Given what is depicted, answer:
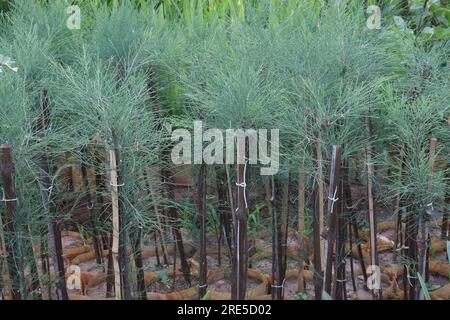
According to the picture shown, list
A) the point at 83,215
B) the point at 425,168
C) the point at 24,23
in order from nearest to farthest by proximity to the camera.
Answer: the point at 425,168 < the point at 24,23 < the point at 83,215

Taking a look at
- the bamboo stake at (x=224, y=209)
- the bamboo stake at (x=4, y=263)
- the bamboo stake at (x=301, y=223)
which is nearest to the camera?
the bamboo stake at (x=4, y=263)

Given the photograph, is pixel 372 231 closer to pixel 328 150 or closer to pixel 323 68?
pixel 328 150

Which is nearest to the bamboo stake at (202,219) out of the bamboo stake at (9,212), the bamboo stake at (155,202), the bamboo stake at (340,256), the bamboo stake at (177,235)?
the bamboo stake at (155,202)

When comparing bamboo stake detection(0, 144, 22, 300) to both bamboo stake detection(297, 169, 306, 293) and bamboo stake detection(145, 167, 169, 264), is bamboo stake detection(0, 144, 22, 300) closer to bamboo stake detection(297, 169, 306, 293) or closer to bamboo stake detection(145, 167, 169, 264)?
bamboo stake detection(145, 167, 169, 264)

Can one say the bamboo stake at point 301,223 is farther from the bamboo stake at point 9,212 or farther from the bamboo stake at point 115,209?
the bamboo stake at point 9,212

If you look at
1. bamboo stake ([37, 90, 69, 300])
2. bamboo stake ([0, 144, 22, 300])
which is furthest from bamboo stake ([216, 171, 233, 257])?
bamboo stake ([0, 144, 22, 300])

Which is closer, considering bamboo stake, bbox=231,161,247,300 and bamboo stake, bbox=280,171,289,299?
bamboo stake, bbox=231,161,247,300

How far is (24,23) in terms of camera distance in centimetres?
258

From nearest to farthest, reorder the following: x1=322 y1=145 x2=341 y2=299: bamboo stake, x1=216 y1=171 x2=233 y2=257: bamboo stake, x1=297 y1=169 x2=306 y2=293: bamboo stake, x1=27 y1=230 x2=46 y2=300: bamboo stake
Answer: x1=322 y1=145 x2=341 y2=299: bamboo stake < x1=27 y1=230 x2=46 y2=300: bamboo stake < x1=297 y1=169 x2=306 y2=293: bamboo stake < x1=216 y1=171 x2=233 y2=257: bamboo stake

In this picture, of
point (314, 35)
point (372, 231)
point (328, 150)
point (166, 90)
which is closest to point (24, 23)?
point (166, 90)

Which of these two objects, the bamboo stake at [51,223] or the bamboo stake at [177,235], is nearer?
the bamboo stake at [51,223]

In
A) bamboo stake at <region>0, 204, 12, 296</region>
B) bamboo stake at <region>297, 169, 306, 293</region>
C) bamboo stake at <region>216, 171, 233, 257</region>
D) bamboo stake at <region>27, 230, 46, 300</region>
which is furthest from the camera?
bamboo stake at <region>216, 171, 233, 257</region>

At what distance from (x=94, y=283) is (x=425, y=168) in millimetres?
1352

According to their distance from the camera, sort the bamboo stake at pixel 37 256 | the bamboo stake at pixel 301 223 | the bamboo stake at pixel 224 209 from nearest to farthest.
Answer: the bamboo stake at pixel 37 256 < the bamboo stake at pixel 301 223 < the bamboo stake at pixel 224 209
